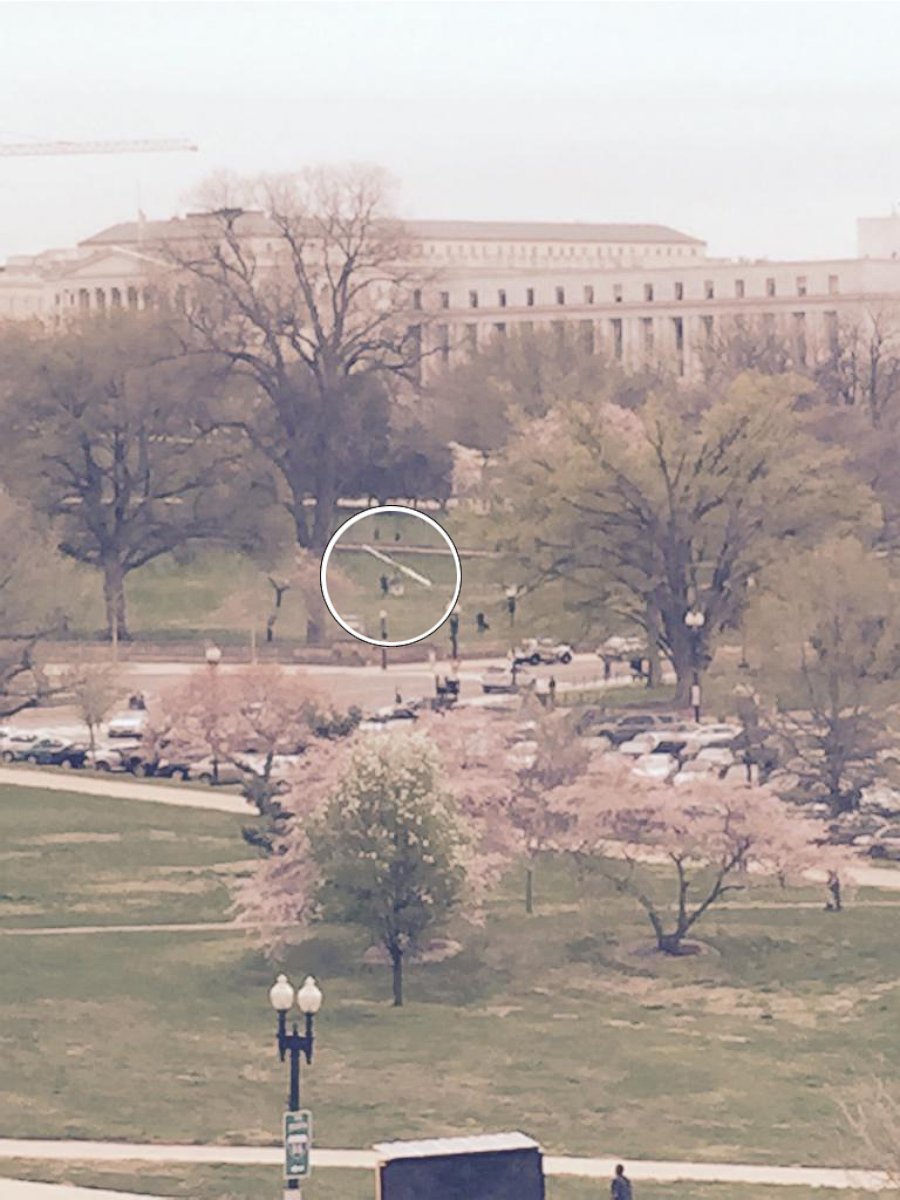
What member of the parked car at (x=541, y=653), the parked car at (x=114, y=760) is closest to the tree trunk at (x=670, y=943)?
the parked car at (x=114, y=760)

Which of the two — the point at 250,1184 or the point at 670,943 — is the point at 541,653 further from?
the point at 250,1184

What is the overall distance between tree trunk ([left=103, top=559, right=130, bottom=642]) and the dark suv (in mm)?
24569

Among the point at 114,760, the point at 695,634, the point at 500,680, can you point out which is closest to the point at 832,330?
the point at 500,680

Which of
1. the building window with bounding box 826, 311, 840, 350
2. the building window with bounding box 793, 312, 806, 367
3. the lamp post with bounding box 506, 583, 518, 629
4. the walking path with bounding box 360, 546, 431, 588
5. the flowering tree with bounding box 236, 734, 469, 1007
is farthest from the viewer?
the building window with bounding box 826, 311, 840, 350

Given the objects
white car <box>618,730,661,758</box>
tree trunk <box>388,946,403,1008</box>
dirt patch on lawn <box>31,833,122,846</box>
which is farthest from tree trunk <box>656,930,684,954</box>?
white car <box>618,730,661,758</box>

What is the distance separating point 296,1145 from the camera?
3453cm

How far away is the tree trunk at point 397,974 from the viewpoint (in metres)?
47.4

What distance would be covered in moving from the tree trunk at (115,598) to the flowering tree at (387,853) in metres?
44.2

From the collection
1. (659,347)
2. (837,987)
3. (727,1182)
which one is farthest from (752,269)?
(727,1182)

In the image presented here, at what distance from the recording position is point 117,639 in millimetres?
93062

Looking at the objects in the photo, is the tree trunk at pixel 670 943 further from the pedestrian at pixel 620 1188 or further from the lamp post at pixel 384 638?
the lamp post at pixel 384 638

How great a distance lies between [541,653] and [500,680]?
26.2 feet

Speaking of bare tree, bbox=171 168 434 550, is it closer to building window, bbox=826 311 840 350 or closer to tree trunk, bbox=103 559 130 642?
tree trunk, bbox=103 559 130 642

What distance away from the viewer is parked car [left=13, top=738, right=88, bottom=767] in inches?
2778
